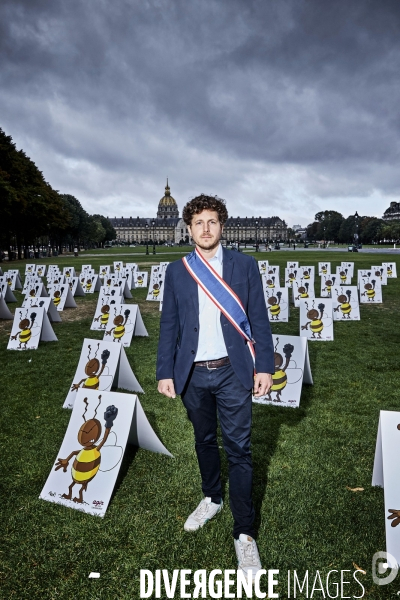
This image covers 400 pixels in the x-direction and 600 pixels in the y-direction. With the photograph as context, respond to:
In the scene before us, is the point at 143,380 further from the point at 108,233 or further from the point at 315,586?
the point at 108,233

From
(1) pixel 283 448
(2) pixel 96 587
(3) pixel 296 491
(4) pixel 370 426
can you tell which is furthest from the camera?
(4) pixel 370 426

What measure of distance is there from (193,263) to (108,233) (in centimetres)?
12603

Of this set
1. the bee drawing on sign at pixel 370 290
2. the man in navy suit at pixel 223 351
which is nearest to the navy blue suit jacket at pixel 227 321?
the man in navy suit at pixel 223 351

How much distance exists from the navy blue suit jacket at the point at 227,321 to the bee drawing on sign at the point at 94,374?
3.10m

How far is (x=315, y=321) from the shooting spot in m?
9.41

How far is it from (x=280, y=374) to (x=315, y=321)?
3.93 metres

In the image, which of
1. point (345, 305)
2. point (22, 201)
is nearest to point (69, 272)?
point (345, 305)

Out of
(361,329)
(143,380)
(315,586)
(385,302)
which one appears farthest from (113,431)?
(385,302)

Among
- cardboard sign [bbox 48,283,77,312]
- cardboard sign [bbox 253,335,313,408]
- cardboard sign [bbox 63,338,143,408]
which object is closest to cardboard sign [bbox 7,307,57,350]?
cardboard sign [bbox 63,338,143,408]

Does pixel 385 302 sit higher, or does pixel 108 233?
pixel 108 233

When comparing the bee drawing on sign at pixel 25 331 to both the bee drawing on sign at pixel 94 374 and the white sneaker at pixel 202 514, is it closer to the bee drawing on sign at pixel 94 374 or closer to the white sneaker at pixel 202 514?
the bee drawing on sign at pixel 94 374

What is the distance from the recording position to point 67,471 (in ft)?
12.3

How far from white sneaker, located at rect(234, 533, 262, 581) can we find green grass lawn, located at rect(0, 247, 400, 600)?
0.11m

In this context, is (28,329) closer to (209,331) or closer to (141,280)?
(209,331)
